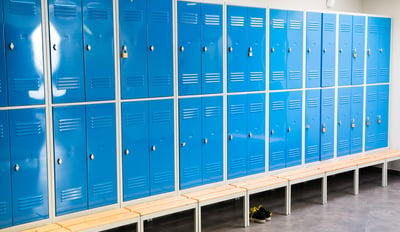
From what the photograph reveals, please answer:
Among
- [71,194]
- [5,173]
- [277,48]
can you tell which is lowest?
[71,194]

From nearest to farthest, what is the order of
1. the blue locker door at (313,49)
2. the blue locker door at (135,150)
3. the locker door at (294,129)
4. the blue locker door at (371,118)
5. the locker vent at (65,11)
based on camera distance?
the locker vent at (65,11)
the blue locker door at (135,150)
the locker door at (294,129)
the blue locker door at (313,49)
the blue locker door at (371,118)

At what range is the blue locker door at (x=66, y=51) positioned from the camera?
4.43 metres

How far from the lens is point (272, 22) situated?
6277 millimetres

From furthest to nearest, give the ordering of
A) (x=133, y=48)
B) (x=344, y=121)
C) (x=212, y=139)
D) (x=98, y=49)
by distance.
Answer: (x=344, y=121) < (x=212, y=139) < (x=133, y=48) < (x=98, y=49)

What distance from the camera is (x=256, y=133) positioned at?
623 centimetres

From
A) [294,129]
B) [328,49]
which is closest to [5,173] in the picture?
[294,129]

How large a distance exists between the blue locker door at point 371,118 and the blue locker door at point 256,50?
7.94 feet

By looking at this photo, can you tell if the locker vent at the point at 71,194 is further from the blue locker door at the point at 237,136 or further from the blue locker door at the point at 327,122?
the blue locker door at the point at 327,122

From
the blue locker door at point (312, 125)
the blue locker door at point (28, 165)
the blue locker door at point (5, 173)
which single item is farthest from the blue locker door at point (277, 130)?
the blue locker door at point (5, 173)

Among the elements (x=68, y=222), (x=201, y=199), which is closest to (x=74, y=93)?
(x=68, y=222)

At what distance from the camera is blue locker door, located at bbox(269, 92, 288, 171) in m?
6.40

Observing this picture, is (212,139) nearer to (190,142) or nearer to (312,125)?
(190,142)

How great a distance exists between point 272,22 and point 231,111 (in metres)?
1.33

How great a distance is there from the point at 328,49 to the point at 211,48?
220cm
